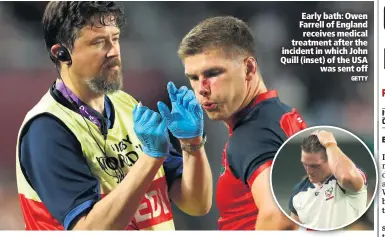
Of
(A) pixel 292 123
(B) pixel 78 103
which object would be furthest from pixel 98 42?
(A) pixel 292 123

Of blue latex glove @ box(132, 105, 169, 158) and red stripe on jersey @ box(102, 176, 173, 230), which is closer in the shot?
blue latex glove @ box(132, 105, 169, 158)

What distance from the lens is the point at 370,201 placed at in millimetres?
3295

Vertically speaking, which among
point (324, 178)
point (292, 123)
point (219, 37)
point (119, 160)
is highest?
point (219, 37)

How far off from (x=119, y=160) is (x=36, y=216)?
51 centimetres

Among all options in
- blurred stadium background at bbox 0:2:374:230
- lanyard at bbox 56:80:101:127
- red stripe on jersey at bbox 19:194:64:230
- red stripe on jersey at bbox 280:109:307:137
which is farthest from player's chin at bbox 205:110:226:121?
red stripe on jersey at bbox 19:194:64:230

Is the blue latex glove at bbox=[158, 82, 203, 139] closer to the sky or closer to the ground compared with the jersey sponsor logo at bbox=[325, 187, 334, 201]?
closer to the sky

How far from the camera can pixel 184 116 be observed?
3.25 meters

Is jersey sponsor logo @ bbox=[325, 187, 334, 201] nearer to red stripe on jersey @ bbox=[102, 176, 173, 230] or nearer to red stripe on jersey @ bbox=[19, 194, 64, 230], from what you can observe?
red stripe on jersey @ bbox=[102, 176, 173, 230]

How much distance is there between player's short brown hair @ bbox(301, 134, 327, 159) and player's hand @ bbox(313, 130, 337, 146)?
0.02 metres

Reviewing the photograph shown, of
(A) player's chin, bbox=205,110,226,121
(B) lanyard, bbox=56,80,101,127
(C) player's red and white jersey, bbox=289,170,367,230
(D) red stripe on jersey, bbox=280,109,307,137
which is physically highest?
(B) lanyard, bbox=56,80,101,127

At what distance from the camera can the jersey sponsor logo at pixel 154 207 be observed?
3.32 m

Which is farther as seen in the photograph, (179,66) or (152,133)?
(179,66)

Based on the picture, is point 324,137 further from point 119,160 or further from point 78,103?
point 78,103

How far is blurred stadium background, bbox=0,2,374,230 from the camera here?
10.9 ft
